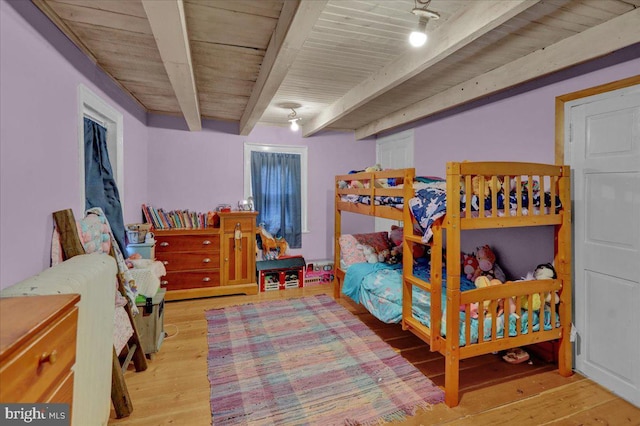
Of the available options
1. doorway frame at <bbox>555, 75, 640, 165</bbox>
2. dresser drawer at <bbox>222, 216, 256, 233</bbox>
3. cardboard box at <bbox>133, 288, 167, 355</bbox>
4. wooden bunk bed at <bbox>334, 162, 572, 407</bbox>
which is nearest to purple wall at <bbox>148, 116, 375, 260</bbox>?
dresser drawer at <bbox>222, 216, 256, 233</bbox>

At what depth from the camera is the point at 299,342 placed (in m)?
2.76

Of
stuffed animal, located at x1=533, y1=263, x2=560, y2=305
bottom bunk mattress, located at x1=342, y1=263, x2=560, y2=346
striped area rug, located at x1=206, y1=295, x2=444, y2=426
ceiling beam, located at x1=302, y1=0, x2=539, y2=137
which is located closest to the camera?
A: ceiling beam, located at x1=302, y1=0, x2=539, y2=137

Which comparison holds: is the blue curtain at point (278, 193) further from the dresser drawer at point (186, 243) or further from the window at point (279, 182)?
the dresser drawer at point (186, 243)

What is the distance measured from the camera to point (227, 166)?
4.51 meters

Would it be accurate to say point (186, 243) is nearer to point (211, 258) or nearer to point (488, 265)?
point (211, 258)

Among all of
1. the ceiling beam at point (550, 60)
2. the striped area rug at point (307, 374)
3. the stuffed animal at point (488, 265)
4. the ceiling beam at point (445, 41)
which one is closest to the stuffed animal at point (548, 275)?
the stuffed animal at point (488, 265)

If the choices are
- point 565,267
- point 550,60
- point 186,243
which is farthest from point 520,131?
point 186,243

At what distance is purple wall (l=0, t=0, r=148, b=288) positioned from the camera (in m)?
1.42

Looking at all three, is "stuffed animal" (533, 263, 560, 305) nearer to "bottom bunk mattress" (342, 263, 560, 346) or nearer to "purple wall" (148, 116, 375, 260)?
"bottom bunk mattress" (342, 263, 560, 346)

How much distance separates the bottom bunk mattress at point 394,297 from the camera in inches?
85.7

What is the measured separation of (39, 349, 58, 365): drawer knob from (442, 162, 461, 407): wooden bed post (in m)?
1.89

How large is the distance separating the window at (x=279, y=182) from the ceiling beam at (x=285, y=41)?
1.81 metres

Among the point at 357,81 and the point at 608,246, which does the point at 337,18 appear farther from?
the point at 608,246

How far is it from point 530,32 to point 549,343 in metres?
2.27
